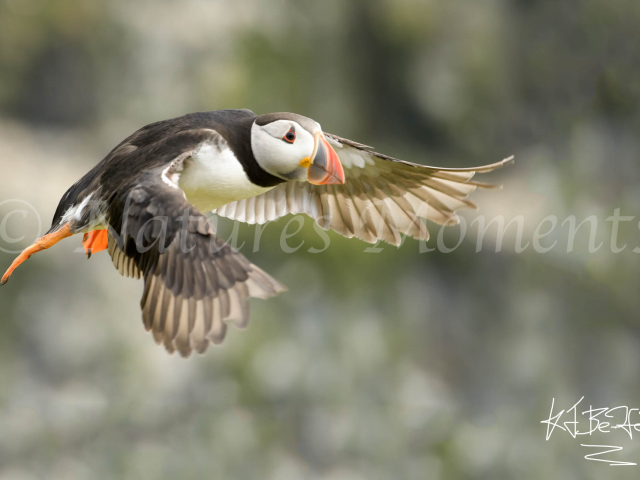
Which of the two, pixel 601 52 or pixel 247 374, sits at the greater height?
pixel 601 52

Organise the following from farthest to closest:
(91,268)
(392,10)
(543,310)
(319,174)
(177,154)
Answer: (543,310) < (392,10) < (91,268) < (319,174) < (177,154)

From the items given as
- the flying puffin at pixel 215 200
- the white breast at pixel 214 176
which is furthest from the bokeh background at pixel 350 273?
the white breast at pixel 214 176

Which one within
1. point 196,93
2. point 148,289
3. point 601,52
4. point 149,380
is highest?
point 601,52

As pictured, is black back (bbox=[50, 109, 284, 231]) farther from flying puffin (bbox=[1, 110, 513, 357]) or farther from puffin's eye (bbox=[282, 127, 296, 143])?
puffin's eye (bbox=[282, 127, 296, 143])

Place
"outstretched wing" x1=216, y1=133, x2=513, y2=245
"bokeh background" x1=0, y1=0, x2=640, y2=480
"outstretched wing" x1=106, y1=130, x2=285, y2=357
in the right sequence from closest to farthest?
"outstretched wing" x1=106, y1=130, x2=285, y2=357 < "outstretched wing" x1=216, y1=133, x2=513, y2=245 < "bokeh background" x1=0, y1=0, x2=640, y2=480

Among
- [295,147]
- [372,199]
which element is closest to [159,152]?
[295,147]

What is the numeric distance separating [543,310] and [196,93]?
12.9 feet

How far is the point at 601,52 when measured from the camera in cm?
650

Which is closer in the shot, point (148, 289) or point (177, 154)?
point (148, 289)

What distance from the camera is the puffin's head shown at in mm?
2289

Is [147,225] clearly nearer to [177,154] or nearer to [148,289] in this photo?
[148,289]

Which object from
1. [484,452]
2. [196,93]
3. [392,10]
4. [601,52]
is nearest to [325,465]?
[484,452]
